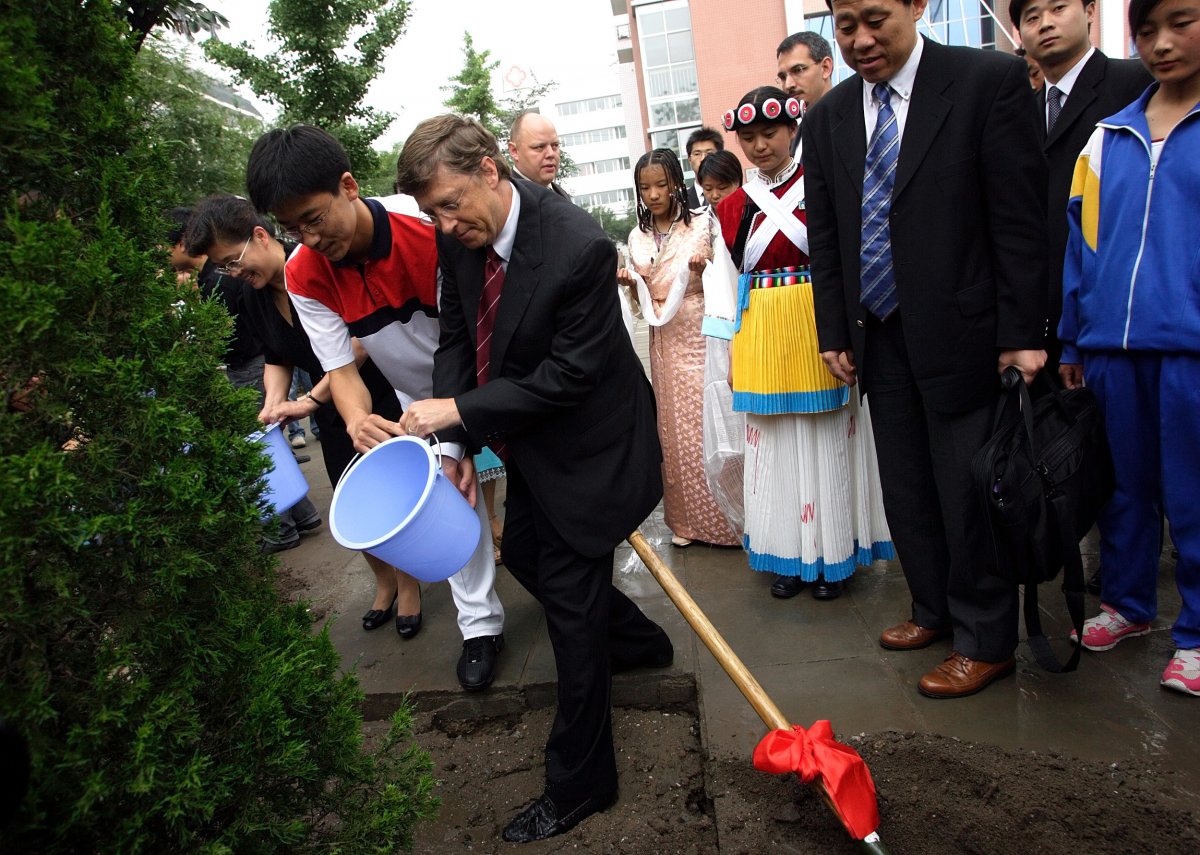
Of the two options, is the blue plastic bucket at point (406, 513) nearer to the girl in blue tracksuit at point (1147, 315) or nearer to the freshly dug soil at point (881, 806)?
the freshly dug soil at point (881, 806)

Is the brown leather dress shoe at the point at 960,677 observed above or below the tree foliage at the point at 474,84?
below

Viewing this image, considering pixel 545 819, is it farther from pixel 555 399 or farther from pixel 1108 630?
pixel 1108 630

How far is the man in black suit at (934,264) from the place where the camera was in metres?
2.13

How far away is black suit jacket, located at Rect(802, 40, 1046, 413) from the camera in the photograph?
6.89 ft

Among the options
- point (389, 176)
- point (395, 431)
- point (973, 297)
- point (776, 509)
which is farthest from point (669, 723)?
point (389, 176)

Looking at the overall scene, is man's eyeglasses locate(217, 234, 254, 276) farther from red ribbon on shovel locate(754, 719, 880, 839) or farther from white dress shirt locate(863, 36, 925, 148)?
red ribbon on shovel locate(754, 719, 880, 839)

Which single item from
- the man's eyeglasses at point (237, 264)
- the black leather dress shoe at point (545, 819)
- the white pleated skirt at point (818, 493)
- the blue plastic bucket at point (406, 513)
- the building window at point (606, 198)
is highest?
the building window at point (606, 198)

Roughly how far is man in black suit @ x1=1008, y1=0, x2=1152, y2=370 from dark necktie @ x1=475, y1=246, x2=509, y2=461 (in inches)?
72.5

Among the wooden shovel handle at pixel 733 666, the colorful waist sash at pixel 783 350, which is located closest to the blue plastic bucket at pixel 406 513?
the wooden shovel handle at pixel 733 666

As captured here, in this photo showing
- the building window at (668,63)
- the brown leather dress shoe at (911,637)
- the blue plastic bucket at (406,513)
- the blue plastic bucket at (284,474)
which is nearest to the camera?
the blue plastic bucket at (406,513)

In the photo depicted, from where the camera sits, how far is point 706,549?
12.4ft

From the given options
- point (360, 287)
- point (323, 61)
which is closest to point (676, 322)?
point (360, 287)

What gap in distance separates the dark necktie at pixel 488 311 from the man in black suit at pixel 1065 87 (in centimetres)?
184

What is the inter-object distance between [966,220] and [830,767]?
1.45m
